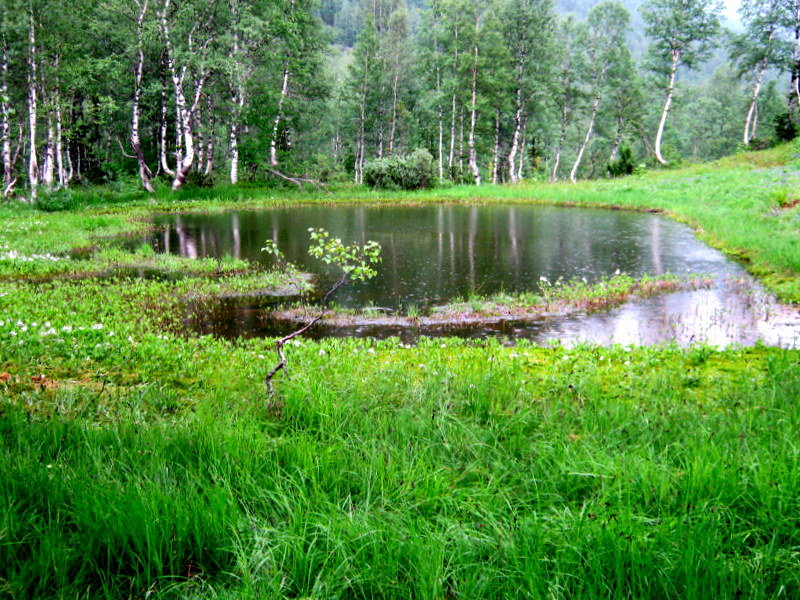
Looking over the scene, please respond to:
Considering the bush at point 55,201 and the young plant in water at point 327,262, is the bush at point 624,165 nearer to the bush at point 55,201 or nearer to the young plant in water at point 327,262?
the young plant in water at point 327,262

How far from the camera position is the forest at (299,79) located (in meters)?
30.9

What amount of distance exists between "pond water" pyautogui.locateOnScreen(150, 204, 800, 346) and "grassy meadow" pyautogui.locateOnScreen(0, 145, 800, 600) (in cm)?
270

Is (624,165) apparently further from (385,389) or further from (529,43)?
(385,389)

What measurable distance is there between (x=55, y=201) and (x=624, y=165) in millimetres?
40197

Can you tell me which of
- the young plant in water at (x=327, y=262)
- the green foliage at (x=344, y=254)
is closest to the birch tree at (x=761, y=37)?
the young plant in water at (x=327, y=262)

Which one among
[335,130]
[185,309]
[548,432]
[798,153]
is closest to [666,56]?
[798,153]

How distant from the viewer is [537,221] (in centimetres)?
2558

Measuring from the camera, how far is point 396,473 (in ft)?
11.6

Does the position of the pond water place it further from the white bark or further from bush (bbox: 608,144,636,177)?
bush (bbox: 608,144,636,177)

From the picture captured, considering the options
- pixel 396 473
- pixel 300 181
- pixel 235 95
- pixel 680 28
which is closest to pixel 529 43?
pixel 680 28

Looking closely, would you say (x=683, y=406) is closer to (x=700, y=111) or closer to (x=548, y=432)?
(x=548, y=432)

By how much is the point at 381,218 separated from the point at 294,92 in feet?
68.6

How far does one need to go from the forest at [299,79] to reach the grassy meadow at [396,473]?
2840cm

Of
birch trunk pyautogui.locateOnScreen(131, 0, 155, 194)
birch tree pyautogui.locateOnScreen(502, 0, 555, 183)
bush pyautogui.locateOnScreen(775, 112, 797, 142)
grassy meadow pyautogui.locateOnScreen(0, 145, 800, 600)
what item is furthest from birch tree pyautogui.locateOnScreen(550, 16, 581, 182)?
grassy meadow pyautogui.locateOnScreen(0, 145, 800, 600)
